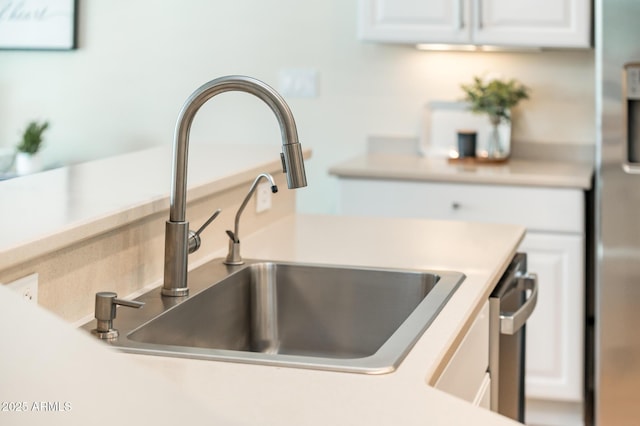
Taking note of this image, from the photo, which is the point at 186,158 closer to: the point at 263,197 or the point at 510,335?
the point at 263,197

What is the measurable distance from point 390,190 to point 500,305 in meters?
1.51

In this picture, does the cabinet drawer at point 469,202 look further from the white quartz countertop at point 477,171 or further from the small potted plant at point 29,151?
the small potted plant at point 29,151

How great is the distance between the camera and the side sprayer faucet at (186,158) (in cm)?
158

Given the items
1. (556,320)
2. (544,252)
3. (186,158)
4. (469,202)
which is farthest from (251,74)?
(186,158)

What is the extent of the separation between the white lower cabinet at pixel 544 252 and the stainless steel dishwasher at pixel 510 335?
1.00 m

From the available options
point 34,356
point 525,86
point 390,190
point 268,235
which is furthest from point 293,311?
point 525,86

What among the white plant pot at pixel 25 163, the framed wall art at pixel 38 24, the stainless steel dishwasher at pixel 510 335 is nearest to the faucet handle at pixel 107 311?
the stainless steel dishwasher at pixel 510 335

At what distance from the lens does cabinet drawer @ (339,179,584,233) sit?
3303 mm

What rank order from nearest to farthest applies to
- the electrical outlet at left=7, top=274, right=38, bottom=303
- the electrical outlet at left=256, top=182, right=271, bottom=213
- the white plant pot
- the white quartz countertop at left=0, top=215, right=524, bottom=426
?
the white quartz countertop at left=0, top=215, right=524, bottom=426
the electrical outlet at left=7, top=274, right=38, bottom=303
the electrical outlet at left=256, top=182, right=271, bottom=213
the white plant pot

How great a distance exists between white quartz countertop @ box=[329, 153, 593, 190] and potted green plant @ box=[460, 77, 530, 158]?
3.5 inches

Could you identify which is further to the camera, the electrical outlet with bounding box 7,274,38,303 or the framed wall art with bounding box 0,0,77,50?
the framed wall art with bounding box 0,0,77,50

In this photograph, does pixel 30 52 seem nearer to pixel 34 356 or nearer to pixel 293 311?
pixel 293 311

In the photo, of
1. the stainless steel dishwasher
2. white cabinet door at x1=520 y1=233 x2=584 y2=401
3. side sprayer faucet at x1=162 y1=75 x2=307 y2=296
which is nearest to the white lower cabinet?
white cabinet door at x1=520 y1=233 x2=584 y2=401

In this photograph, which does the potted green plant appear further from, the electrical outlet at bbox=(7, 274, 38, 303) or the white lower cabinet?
the electrical outlet at bbox=(7, 274, 38, 303)
